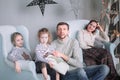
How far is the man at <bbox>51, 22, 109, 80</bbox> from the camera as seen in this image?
269 cm

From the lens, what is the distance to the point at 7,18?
3.25 meters

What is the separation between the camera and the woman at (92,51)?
3.08 metres

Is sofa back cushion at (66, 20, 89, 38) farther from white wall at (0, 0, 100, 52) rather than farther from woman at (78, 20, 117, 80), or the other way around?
white wall at (0, 0, 100, 52)

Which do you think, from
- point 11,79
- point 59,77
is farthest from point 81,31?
point 11,79

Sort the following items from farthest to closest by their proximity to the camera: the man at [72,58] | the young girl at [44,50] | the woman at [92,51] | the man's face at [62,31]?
1. the woman at [92,51]
2. the man's face at [62,31]
3. the man at [72,58]
4. the young girl at [44,50]

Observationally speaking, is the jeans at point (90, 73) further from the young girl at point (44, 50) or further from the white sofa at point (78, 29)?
the white sofa at point (78, 29)

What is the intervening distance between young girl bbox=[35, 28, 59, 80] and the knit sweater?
0.51ft

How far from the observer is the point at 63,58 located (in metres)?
2.73

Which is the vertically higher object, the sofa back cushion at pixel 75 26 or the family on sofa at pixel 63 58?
the sofa back cushion at pixel 75 26

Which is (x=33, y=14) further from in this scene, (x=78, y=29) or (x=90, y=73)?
(x=90, y=73)

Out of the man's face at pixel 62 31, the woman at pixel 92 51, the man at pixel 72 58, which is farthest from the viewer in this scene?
the woman at pixel 92 51

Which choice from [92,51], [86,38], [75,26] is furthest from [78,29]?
[92,51]

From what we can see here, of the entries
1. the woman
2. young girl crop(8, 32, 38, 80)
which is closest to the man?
the woman

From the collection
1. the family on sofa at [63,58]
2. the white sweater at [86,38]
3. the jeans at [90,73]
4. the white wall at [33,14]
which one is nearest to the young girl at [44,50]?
the family on sofa at [63,58]
